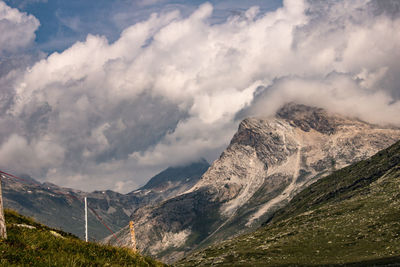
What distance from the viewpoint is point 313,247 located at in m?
183

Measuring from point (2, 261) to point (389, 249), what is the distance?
137732 mm

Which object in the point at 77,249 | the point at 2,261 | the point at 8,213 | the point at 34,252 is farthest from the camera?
the point at 8,213

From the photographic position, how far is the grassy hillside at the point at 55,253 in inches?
543

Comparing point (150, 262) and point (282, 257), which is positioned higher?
point (150, 262)

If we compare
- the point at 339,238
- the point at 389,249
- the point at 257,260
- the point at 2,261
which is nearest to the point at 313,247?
the point at 339,238

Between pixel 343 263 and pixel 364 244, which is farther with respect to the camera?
pixel 364 244

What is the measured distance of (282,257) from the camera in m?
182

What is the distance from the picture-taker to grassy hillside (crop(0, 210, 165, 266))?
13788mm

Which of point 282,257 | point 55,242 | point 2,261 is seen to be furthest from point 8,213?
point 282,257

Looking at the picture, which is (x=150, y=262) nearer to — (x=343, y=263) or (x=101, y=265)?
(x=101, y=265)

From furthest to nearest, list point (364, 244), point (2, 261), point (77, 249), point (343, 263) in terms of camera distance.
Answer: point (364, 244)
point (343, 263)
point (77, 249)
point (2, 261)

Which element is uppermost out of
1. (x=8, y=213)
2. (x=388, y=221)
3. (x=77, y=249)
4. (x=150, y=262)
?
(x=8, y=213)

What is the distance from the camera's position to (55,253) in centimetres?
1573

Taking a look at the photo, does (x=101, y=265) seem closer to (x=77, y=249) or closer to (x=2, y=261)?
(x=77, y=249)
